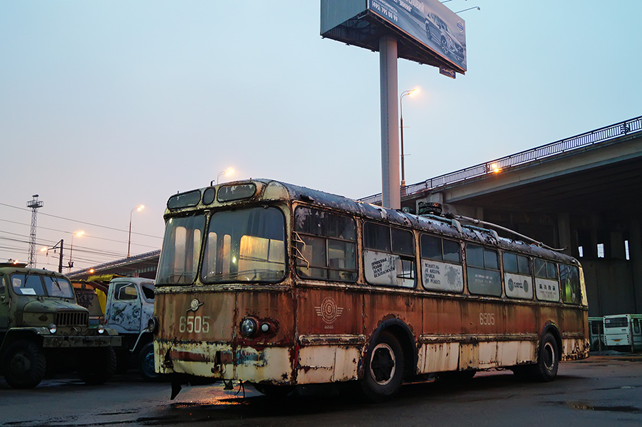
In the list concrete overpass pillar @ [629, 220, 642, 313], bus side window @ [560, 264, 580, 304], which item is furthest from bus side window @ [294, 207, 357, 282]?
concrete overpass pillar @ [629, 220, 642, 313]

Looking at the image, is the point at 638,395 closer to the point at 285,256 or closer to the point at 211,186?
the point at 285,256

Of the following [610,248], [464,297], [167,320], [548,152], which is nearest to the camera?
[167,320]

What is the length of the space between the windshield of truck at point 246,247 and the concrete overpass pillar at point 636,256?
175ft

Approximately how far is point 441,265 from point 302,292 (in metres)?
3.72

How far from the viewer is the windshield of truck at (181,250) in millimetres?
8578

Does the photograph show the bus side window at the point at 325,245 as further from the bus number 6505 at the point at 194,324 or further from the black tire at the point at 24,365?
the black tire at the point at 24,365

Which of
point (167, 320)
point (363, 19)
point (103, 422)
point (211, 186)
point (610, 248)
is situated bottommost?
point (103, 422)

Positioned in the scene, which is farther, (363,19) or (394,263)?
(363,19)

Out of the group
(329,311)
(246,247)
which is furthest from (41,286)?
(329,311)

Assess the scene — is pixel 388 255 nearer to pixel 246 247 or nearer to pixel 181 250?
pixel 246 247

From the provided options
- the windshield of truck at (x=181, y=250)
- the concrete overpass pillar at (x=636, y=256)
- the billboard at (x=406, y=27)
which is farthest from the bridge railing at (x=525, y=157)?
the windshield of truck at (x=181, y=250)

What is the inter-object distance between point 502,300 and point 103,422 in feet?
26.2

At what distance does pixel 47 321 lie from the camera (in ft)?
42.9

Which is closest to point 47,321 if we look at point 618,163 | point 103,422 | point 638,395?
point 103,422
